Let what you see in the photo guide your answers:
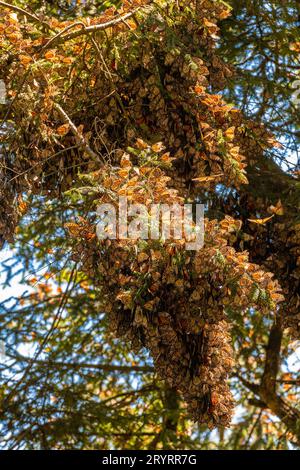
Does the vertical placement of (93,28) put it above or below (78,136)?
above

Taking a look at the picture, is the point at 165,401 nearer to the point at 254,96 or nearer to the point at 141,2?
the point at 254,96

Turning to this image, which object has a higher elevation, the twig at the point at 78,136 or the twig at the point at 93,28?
the twig at the point at 93,28

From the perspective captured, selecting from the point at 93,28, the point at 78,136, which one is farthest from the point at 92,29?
the point at 78,136

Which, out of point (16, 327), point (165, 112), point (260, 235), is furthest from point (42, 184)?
point (16, 327)

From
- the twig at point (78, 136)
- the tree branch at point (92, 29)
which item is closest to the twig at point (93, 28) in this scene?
the tree branch at point (92, 29)

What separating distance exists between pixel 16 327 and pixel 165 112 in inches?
129

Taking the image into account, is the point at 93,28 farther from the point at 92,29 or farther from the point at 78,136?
the point at 78,136

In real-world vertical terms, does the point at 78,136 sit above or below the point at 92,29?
below

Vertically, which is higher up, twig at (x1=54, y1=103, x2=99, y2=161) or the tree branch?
the tree branch

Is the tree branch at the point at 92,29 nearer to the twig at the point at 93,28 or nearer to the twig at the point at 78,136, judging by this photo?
the twig at the point at 93,28

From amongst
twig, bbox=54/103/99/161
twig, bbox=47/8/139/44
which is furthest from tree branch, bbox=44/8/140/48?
twig, bbox=54/103/99/161

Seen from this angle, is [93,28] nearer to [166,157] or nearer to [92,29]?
[92,29]

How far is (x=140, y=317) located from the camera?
3547 mm

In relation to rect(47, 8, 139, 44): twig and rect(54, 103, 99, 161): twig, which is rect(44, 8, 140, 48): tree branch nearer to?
rect(47, 8, 139, 44): twig
